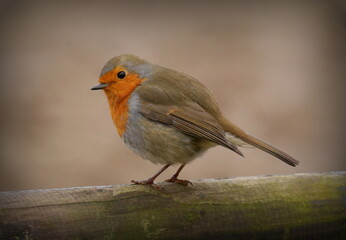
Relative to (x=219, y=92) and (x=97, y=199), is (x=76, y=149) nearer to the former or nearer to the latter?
(x=219, y=92)

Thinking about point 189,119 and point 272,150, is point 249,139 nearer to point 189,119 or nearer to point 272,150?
point 272,150

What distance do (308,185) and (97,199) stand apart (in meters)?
0.98

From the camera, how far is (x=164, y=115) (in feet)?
9.95

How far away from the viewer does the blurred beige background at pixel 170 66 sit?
5.34 metres

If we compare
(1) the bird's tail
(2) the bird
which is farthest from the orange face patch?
(1) the bird's tail

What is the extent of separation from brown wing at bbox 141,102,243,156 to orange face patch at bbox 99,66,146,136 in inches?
6.0

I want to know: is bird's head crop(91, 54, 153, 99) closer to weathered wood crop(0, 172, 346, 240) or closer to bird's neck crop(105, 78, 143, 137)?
bird's neck crop(105, 78, 143, 137)

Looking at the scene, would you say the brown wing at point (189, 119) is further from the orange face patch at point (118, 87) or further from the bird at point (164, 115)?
the orange face patch at point (118, 87)

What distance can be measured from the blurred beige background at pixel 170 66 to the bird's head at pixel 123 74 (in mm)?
1989

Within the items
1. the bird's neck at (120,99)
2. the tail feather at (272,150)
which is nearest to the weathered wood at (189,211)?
the tail feather at (272,150)

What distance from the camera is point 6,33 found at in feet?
20.5

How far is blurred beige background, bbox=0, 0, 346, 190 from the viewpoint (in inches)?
210

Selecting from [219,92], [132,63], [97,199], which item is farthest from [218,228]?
[219,92]

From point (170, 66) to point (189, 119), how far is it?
3.17 m
